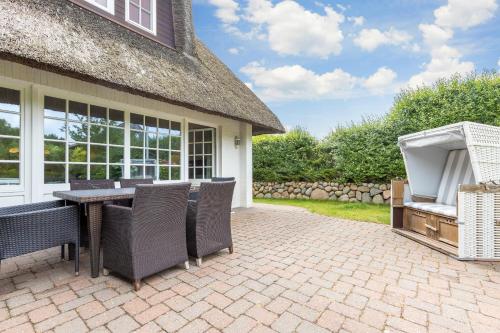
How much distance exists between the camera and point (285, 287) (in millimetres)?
2324

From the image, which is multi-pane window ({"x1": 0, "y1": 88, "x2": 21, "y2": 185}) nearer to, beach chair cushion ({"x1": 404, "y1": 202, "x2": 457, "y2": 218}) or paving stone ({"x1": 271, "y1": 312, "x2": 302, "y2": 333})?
paving stone ({"x1": 271, "y1": 312, "x2": 302, "y2": 333})

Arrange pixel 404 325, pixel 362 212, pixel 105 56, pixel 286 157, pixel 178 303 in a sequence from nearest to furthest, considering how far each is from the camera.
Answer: pixel 404 325 < pixel 178 303 < pixel 105 56 < pixel 362 212 < pixel 286 157

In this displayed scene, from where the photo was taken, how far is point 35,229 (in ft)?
7.09

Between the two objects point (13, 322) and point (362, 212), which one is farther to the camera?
point (362, 212)

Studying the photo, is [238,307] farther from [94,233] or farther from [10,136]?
[10,136]

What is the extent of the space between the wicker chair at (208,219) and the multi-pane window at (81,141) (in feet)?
8.51

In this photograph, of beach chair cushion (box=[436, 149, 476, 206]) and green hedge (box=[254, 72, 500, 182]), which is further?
green hedge (box=[254, 72, 500, 182])

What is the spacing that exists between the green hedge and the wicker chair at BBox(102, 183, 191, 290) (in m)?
6.99

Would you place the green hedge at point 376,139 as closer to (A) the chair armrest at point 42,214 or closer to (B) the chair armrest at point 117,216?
(B) the chair armrest at point 117,216

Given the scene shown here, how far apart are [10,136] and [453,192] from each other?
22.6ft

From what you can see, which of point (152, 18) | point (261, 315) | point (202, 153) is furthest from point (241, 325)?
point (152, 18)

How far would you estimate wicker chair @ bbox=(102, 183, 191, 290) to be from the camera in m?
2.21

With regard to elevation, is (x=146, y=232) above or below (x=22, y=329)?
above

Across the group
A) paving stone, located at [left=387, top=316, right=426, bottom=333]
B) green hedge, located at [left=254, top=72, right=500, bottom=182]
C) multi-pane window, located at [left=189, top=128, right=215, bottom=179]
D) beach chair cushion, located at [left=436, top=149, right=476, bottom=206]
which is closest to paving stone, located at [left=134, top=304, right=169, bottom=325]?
paving stone, located at [left=387, top=316, right=426, bottom=333]
